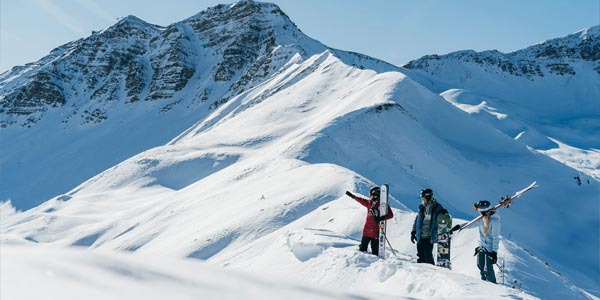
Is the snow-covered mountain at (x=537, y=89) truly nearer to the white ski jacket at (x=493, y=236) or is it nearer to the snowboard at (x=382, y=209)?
the white ski jacket at (x=493, y=236)

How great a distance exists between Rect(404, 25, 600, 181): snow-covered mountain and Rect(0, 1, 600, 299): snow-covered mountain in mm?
19975

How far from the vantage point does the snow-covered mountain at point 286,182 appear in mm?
8363

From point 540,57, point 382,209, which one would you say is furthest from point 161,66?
point 382,209

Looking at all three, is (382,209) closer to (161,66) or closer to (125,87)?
(125,87)

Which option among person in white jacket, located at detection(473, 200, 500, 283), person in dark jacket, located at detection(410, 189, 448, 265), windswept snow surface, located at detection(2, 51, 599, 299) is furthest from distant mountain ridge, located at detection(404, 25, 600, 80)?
person in white jacket, located at detection(473, 200, 500, 283)

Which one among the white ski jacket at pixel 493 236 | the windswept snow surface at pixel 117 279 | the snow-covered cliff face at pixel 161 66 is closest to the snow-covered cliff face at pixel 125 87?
the snow-covered cliff face at pixel 161 66

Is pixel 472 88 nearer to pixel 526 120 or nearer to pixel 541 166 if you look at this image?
pixel 526 120

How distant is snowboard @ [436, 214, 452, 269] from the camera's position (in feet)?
29.8

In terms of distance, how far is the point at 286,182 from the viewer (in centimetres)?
1881

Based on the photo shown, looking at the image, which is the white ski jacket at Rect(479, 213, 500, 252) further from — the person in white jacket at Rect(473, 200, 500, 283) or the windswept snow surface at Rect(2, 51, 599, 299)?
the windswept snow surface at Rect(2, 51, 599, 299)

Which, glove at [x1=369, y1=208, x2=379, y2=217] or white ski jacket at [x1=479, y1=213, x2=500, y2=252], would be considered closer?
white ski jacket at [x1=479, y1=213, x2=500, y2=252]

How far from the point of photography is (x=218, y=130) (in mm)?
39750

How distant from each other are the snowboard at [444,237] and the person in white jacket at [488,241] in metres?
0.62

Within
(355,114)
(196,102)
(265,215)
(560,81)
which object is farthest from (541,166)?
(560,81)
